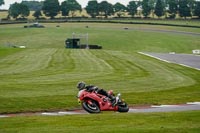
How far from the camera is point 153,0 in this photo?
192 meters

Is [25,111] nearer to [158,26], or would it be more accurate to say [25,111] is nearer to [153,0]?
[158,26]

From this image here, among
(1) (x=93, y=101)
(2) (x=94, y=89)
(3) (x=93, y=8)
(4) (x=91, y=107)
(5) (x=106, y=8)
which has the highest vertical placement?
(2) (x=94, y=89)

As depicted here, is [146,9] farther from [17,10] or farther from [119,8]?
[17,10]

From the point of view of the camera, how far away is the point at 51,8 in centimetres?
17688

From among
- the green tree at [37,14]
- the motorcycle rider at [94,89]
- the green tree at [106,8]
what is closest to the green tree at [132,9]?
the green tree at [106,8]

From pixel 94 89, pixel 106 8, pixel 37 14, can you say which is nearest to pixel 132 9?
pixel 106 8

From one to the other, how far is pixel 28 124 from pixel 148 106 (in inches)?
337

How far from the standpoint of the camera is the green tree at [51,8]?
578 feet

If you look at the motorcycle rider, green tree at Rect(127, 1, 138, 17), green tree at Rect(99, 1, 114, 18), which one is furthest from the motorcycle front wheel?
green tree at Rect(127, 1, 138, 17)

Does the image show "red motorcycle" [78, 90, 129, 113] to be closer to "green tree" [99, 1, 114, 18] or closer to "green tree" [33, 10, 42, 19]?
"green tree" [33, 10, 42, 19]

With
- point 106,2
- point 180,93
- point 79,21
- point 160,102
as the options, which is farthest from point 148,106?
point 106,2

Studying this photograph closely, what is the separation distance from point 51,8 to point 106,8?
71.3 ft

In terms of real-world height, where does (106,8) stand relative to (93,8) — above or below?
above

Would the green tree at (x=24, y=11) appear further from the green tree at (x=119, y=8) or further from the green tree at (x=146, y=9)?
the green tree at (x=146, y=9)
